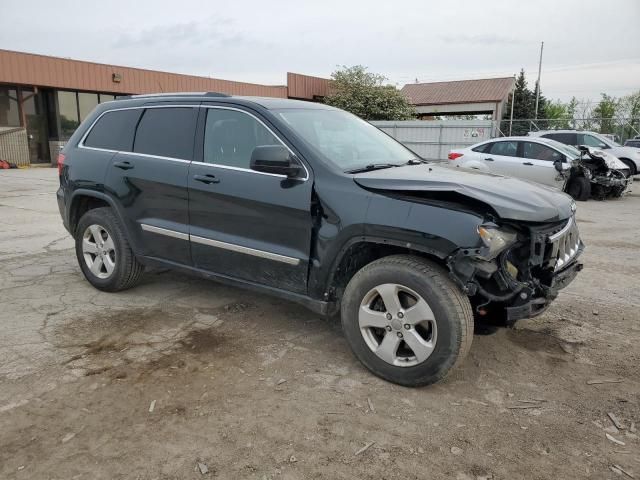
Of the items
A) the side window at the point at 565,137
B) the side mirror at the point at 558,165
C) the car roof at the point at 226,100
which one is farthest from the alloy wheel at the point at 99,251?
the side window at the point at 565,137

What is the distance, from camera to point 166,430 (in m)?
2.79

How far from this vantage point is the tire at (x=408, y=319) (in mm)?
3027

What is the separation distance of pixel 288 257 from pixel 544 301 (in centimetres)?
168

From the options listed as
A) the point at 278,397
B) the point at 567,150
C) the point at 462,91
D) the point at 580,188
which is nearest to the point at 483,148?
the point at 567,150

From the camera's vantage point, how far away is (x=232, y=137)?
404cm

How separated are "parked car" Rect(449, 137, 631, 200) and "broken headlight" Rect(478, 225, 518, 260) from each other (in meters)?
9.12

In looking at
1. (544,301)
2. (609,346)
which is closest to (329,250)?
(544,301)

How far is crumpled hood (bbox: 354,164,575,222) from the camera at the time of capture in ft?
9.97

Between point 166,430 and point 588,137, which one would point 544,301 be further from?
point 588,137

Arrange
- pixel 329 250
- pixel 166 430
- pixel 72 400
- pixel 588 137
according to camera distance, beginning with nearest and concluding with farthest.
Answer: pixel 166 430 → pixel 72 400 → pixel 329 250 → pixel 588 137

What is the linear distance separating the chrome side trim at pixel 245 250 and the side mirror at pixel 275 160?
580mm

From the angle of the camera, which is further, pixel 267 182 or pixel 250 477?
pixel 267 182

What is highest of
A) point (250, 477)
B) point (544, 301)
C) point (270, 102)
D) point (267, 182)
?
point (270, 102)

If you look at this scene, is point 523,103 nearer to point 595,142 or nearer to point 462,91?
point 462,91
